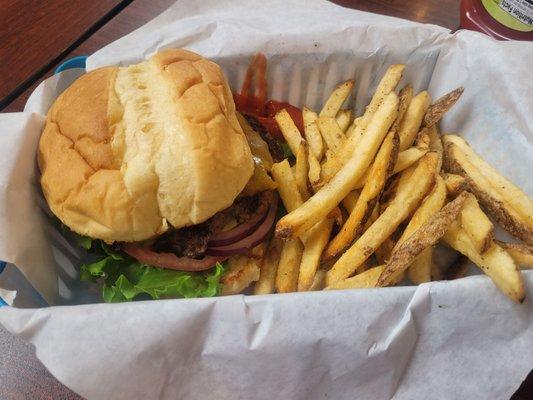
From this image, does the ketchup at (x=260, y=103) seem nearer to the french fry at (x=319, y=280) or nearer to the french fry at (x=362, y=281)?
the french fry at (x=319, y=280)

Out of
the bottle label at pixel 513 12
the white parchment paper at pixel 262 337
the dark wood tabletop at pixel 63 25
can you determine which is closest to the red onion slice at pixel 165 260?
the white parchment paper at pixel 262 337

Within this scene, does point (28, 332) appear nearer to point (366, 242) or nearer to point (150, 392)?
point (150, 392)

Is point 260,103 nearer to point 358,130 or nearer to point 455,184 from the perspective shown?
point 358,130

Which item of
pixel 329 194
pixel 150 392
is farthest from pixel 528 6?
pixel 150 392

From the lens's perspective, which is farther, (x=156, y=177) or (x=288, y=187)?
(x=288, y=187)

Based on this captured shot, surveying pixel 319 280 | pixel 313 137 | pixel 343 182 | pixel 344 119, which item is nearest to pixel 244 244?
pixel 319 280

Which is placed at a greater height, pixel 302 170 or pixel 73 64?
pixel 73 64
